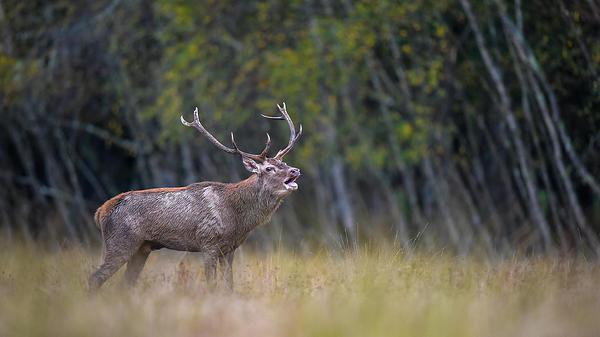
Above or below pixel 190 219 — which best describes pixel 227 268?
below

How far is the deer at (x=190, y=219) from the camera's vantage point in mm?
8086

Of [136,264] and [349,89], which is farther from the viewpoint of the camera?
[349,89]

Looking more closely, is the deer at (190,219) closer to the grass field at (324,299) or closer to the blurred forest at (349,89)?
the grass field at (324,299)

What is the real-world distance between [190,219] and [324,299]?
6.25 ft

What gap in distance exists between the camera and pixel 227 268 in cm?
772

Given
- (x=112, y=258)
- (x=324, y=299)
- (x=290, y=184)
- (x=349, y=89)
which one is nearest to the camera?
(x=324, y=299)

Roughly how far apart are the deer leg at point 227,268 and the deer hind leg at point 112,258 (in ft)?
2.44

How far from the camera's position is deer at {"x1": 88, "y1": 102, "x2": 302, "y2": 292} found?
26.5 feet

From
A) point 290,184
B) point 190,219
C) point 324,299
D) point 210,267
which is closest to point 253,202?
point 290,184

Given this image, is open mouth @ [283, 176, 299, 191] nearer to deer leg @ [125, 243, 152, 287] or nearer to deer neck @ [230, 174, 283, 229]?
deer neck @ [230, 174, 283, 229]

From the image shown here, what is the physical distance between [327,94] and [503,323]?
398 inches

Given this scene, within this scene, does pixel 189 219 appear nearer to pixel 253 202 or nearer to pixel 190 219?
pixel 190 219

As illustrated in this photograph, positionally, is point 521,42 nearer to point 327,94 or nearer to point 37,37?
point 327,94

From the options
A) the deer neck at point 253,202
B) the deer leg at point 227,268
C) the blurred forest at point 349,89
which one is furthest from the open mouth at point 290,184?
the blurred forest at point 349,89
